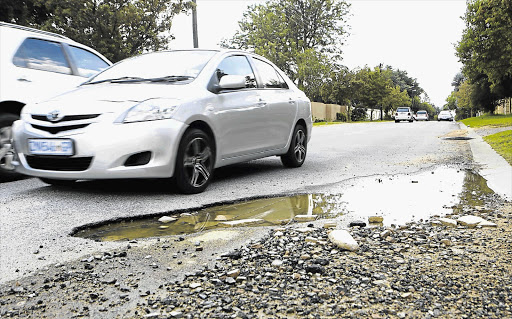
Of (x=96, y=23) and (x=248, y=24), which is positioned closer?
(x=96, y=23)

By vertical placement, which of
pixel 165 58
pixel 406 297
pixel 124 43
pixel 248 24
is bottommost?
pixel 406 297

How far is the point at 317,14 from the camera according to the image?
5519 centimetres

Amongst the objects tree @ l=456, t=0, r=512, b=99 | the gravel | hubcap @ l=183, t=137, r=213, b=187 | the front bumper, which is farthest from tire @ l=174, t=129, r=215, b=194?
tree @ l=456, t=0, r=512, b=99

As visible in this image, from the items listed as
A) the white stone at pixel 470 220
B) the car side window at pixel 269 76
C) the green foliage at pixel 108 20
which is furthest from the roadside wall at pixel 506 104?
the white stone at pixel 470 220

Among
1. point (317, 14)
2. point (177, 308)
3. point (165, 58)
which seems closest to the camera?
point (177, 308)

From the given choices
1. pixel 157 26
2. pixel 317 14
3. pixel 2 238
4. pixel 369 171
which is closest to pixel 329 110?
pixel 317 14

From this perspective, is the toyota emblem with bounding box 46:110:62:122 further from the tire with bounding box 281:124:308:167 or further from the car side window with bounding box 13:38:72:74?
the tire with bounding box 281:124:308:167

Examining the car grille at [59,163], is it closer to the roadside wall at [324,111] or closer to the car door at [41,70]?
the car door at [41,70]

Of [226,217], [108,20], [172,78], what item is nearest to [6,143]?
[172,78]

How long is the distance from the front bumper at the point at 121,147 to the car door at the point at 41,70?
154 cm

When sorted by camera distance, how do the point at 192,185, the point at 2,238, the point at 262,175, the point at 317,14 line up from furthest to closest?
the point at 317,14 < the point at 262,175 < the point at 192,185 < the point at 2,238

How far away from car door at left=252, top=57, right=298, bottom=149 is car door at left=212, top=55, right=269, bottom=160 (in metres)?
0.16

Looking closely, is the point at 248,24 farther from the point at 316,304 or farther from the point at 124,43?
the point at 316,304

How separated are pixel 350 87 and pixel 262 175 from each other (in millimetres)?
52555
